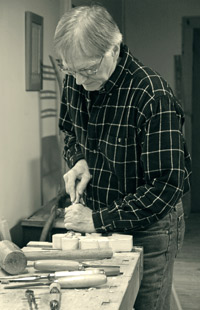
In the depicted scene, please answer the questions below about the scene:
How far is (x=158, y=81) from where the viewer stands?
154 cm

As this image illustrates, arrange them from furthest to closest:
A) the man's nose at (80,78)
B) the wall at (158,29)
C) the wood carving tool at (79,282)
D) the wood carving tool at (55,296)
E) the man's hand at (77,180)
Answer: the wall at (158,29)
the man's hand at (77,180)
the man's nose at (80,78)
the wood carving tool at (79,282)
the wood carving tool at (55,296)

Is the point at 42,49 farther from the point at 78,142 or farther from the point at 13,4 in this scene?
the point at 78,142

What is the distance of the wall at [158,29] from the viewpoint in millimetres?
5527

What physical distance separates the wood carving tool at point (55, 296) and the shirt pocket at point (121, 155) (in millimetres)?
463

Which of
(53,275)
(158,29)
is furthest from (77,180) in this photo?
(158,29)

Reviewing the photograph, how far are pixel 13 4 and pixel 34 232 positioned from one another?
4.07ft

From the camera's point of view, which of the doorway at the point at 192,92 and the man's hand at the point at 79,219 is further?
the doorway at the point at 192,92

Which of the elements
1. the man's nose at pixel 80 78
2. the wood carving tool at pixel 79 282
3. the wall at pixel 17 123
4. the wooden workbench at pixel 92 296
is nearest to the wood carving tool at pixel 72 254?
the wooden workbench at pixel 92 296

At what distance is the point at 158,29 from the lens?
5.58 metres

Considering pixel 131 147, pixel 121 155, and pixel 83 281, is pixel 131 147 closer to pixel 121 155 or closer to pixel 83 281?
pixel 121 155

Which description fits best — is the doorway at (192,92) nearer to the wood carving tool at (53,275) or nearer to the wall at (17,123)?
the wall at (17,123)

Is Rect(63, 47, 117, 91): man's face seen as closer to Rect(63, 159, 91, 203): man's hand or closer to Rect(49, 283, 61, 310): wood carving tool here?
Rect(63, 159, 91, 203): man's hand

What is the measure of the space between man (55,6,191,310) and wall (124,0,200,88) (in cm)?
396

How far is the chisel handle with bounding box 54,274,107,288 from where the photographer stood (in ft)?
4.15
